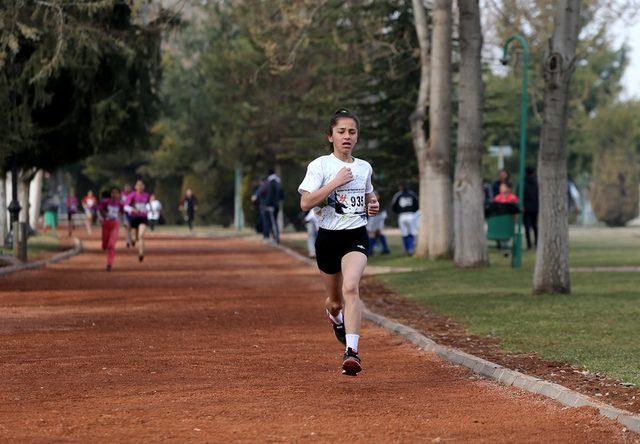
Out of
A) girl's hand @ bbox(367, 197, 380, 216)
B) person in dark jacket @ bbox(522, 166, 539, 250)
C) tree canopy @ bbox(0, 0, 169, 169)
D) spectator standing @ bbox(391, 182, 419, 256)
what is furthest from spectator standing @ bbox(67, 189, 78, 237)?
girl's hand @ bbox(367, 197, 380, 216)

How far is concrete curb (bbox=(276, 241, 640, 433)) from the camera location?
9250 mm

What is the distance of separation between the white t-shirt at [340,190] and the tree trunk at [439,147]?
749 inches

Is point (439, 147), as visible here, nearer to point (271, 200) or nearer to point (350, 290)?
point (271, 200)

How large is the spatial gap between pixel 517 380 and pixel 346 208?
1942 mm

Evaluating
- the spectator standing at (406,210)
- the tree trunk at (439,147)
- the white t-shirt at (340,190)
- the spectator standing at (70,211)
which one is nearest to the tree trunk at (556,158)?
the white t-shirt at (340,190)

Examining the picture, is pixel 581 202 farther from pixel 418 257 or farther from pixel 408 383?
pixel 408 383

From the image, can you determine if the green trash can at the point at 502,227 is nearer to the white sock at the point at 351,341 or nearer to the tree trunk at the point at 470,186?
the tree trunk at the point at 470,186

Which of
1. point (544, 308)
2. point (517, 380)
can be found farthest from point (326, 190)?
point (544, 308)

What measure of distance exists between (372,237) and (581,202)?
53.3 metres

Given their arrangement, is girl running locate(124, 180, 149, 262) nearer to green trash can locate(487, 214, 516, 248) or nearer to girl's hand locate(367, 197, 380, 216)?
green trash can locate(487, 214, 516, 248)

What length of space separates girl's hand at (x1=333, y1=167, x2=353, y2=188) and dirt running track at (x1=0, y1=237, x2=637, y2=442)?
1.61 meters

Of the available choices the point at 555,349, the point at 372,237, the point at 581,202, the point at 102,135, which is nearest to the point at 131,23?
the point at 102,135

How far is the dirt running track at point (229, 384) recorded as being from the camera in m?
8.88

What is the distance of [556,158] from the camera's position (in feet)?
67.1
